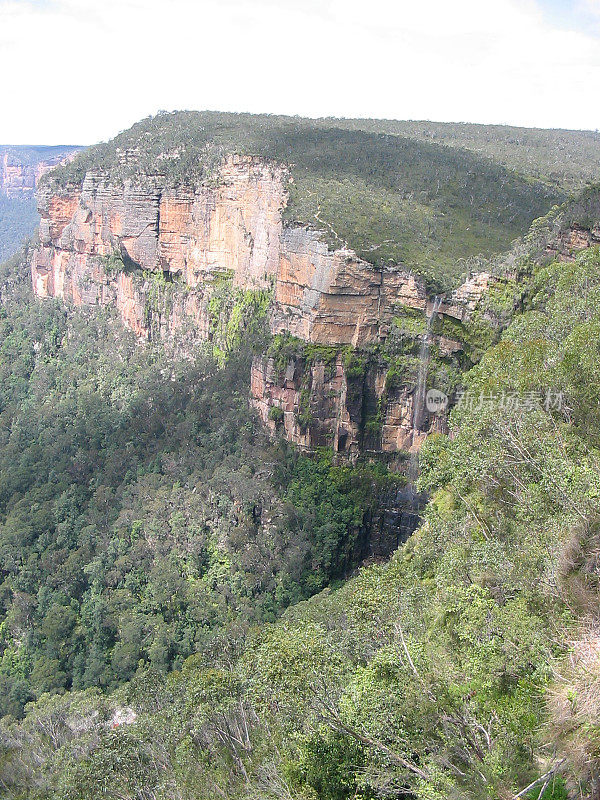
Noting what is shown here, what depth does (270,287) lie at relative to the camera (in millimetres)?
35156

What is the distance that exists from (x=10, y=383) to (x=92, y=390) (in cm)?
920

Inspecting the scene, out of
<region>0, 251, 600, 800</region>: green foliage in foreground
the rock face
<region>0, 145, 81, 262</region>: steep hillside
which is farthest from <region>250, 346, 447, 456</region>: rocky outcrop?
the rock face

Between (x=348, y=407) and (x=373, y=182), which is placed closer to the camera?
(x=348, y=407)

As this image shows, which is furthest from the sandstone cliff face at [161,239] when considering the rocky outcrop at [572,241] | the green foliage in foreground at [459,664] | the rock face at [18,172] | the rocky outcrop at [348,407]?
the rock face at [18,172]

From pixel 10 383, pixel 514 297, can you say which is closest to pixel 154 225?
pixel 10 383

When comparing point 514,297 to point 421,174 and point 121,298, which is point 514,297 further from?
point 121,298

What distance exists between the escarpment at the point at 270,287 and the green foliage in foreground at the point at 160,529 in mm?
1897

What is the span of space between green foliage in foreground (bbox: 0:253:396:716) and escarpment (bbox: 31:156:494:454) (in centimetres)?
190

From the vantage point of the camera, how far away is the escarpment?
28.1 meters

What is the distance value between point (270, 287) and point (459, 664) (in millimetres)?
27158

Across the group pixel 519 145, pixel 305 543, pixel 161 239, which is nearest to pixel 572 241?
pixel 305 543

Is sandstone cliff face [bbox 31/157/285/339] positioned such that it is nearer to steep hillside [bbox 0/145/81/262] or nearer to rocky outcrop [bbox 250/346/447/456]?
rocky outcrop [bbox 250/346/447/456]

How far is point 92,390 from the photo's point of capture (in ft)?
139

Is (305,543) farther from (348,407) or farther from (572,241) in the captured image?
(572,241)
